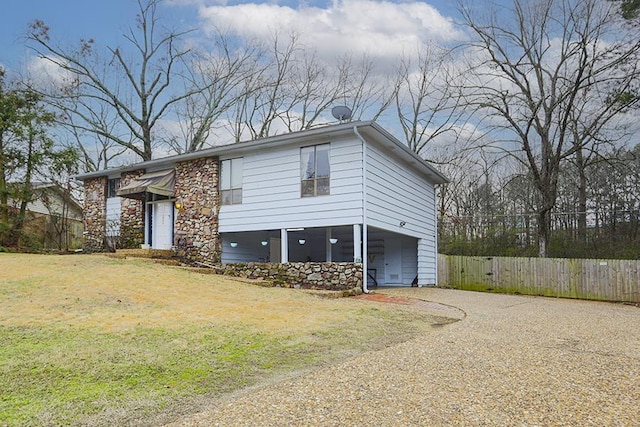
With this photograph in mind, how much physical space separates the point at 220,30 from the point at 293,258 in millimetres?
16581

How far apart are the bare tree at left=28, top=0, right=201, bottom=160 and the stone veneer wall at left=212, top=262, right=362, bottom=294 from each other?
51.4 feet

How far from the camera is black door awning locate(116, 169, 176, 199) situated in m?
15.3

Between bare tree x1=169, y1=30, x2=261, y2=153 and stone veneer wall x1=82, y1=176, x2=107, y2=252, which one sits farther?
bare tree x1=169, y1=30, x2=261, y2=153

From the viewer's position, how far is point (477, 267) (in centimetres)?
1677

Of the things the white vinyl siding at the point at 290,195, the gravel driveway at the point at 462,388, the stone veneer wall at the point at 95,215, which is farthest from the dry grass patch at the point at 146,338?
the stone veneer wall at the point at 95,215

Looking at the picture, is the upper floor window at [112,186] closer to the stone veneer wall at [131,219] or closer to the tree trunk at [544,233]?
the stone veneer wall at [131,219]

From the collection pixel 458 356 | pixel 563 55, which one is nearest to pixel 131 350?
pixel 458 356

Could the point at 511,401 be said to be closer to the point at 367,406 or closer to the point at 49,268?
the point at 367,406

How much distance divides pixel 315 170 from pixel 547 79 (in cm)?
1125

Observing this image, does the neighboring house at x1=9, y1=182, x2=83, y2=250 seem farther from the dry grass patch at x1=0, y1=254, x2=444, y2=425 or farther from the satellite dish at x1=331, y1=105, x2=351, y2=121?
the satellite dish at x1=331, y1=105, x2=351, y2=121

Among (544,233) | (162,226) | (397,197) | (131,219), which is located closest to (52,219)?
(131,219)

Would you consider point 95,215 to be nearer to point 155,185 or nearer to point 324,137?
point 155,185

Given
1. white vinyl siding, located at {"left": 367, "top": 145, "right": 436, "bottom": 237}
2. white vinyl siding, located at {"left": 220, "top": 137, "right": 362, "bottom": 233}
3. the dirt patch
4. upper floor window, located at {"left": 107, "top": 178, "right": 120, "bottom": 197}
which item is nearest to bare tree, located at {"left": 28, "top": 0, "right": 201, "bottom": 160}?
upper floor window, located at {"left": 107, "top": 178, "right": 120, "bottom": 197}

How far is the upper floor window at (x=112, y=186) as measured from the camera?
1862 cm
